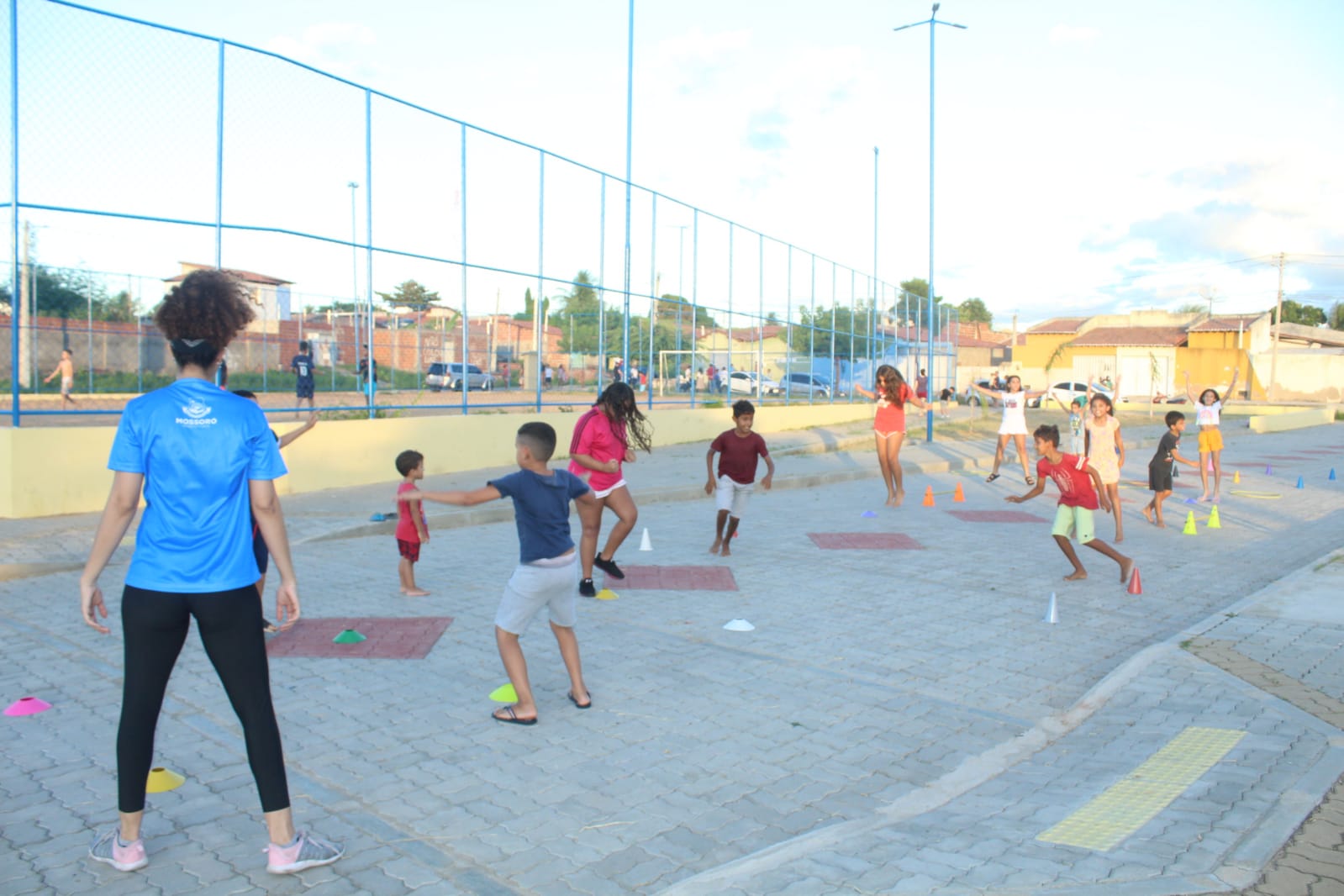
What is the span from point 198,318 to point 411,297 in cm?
1523

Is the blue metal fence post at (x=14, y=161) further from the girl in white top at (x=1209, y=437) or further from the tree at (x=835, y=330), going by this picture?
the tree at (x=835, y=330)

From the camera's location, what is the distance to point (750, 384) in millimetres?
29797

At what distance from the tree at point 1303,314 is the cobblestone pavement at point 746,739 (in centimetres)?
10427

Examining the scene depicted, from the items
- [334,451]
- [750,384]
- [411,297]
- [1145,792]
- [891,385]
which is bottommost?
[1145,792]

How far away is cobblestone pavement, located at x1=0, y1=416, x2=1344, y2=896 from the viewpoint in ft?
12.3

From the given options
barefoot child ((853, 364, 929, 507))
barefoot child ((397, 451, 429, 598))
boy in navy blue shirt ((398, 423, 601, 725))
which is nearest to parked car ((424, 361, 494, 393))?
barefoot child ((853, 364, 929, 507))

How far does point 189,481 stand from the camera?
11.3 feet

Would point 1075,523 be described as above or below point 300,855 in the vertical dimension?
above

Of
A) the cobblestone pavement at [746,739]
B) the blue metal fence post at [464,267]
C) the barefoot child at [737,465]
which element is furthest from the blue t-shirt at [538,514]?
the blue metal fence post at [464,267]

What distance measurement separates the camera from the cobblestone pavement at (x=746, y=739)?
3.75 meters

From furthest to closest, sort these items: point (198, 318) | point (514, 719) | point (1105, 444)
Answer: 1. point (1105, 444)
2. point (514, 719)
3. point (198, 318)

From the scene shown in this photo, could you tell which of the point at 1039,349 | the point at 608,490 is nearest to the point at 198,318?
the point at 608,490

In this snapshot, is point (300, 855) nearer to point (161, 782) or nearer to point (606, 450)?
point (161, 782)

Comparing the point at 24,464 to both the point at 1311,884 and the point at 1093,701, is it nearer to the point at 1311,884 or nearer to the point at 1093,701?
the point at 1093,701
